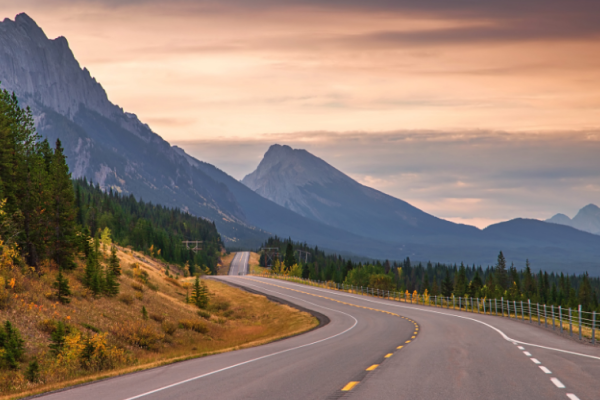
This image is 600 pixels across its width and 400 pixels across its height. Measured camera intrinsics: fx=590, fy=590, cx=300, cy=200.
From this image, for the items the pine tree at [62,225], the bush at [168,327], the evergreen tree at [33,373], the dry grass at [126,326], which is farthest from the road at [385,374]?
the pine tree at [62,225]

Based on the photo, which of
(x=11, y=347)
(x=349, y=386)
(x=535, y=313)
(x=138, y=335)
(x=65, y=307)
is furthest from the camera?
(x=535, y=313)

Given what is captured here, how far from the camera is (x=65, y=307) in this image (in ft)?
95.8

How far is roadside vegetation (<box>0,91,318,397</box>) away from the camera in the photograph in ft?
68.9

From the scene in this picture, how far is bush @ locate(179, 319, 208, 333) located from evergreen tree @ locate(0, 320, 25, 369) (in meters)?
17.4

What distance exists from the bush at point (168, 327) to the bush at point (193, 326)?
58.7 inches

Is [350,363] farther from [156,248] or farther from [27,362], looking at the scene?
[156,248]

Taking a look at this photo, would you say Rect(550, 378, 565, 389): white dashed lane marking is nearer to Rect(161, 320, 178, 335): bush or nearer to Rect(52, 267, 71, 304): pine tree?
Rect(52, 267, 71, 304): pine tree

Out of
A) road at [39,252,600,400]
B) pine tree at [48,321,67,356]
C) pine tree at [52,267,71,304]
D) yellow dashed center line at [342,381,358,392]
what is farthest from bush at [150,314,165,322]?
yellow dashed center line at [342,381,358,392]

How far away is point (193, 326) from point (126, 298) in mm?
4794

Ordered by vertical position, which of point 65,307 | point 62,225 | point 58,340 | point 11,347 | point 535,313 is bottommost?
point 11,347

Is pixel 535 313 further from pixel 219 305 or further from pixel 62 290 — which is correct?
pixel 219 305

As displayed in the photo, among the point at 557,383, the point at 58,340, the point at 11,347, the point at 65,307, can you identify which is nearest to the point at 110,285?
the point at 65,307

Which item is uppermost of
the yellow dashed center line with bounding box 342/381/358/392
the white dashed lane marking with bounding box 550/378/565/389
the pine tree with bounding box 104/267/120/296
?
the pine tree with bounding box 104/267/120/296

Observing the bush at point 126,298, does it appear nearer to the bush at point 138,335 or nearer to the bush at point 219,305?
the bush at point 138,335
